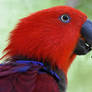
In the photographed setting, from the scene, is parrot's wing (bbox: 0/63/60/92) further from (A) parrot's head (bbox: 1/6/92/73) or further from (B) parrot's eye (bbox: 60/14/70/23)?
(B) parrot's eye (bbox: 60/14/70/23)

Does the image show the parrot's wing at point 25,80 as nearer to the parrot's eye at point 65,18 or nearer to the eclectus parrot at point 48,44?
the eclectus parrot at point 48,44

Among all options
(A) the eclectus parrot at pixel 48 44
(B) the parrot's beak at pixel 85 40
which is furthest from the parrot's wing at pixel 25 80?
(B) the parrot's beak at pixel 85 40

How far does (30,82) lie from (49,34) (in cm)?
24

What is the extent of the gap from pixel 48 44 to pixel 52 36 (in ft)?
0.14

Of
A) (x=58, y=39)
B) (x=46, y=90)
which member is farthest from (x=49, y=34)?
(x=46, y=90)

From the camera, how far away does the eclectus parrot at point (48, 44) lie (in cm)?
100

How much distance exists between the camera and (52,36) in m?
1.07

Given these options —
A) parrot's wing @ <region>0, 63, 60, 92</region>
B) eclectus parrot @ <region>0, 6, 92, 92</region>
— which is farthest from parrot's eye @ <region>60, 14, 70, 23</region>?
parrot's wing @ <region>0, 63, 60, 92</region>

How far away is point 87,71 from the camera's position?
175 cm

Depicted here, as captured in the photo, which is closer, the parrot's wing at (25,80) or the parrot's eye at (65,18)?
the parrot's wing at (25,80)

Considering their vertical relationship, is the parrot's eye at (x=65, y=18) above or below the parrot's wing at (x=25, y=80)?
above

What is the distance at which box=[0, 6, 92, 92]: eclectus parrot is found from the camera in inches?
39.4

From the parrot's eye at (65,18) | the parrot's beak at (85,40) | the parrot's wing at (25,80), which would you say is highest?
the parrot's eye at (65,18)

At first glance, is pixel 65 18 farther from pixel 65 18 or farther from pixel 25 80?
pixel 25 80
